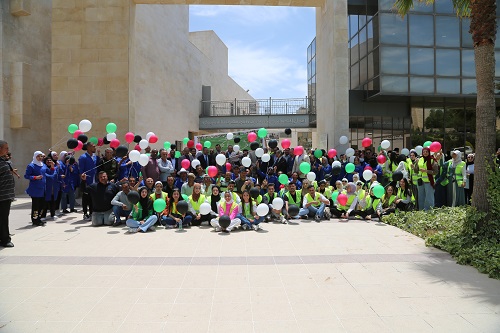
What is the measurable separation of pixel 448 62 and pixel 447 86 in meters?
1.19

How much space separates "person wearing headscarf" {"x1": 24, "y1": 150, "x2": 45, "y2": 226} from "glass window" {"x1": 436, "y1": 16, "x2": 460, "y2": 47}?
1783cm

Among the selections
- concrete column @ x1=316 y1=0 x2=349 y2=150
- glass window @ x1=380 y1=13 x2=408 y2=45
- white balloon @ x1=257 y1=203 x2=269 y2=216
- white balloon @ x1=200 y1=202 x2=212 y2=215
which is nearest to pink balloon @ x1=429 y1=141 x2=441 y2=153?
concrete column @ x1=316 y1=0 x2=349 y2=150

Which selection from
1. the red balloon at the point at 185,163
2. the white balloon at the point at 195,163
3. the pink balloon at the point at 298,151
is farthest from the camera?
the pink balloon at the point at 298,151

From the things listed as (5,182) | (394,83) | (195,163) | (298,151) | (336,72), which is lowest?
(5,182)

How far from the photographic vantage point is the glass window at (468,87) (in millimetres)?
17453

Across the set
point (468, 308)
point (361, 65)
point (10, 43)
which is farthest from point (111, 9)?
point (468, 308)

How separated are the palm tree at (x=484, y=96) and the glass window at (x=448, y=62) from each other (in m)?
12.0

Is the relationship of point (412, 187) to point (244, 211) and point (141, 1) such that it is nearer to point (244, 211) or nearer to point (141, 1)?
point (244, 211)

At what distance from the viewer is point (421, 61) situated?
17172mm

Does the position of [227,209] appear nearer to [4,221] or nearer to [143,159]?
[143,159]

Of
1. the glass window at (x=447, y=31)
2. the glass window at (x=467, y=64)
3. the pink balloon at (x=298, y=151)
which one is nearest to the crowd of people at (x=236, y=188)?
the pink balloon at (x=298, y=151)

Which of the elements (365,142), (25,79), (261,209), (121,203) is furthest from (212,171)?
(25,79)

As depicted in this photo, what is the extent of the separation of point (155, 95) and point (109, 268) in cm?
1506

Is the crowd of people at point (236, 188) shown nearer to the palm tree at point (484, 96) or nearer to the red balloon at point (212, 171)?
the red balloon at point (212, 171)
